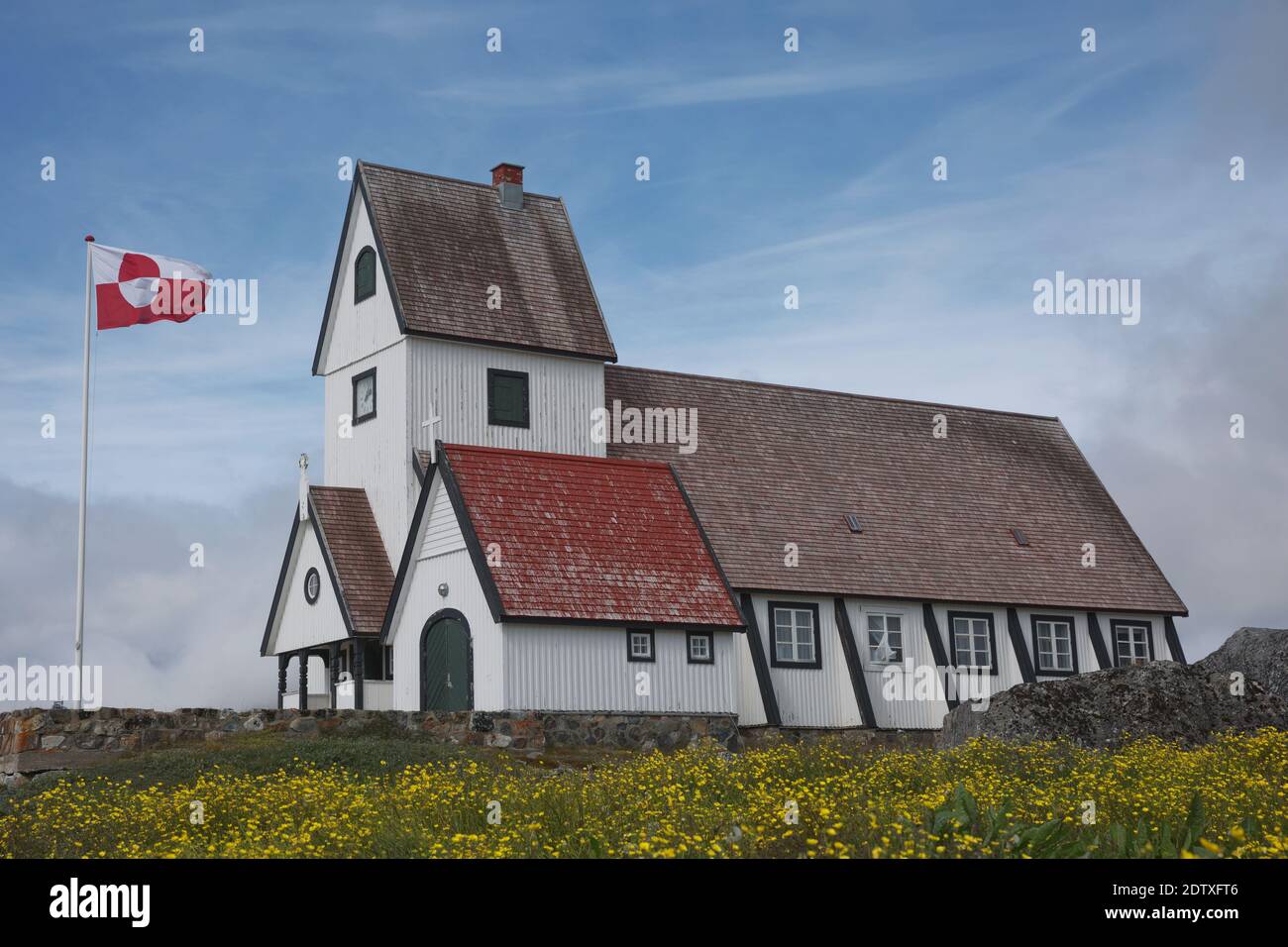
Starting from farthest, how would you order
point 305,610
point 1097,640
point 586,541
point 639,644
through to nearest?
1. point 1097,640
2. point 305,610
3. point 586,541
4. point 639,644

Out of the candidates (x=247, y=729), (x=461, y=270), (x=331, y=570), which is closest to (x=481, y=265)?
(x=461, y=270)

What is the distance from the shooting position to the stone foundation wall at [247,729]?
2400cm

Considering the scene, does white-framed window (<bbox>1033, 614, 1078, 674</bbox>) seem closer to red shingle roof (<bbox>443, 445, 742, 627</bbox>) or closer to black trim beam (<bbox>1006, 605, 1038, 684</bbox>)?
black trim beam (<bbox>1006, 605, 1038, 684</bbox>)

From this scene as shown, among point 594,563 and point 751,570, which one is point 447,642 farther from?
point 751,570

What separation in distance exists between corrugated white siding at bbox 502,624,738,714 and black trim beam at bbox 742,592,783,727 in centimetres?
250

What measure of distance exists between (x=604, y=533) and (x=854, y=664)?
25.2 feet

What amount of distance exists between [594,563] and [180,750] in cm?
1005

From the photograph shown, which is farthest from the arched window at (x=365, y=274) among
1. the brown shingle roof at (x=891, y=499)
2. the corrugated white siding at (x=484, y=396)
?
the brown shingle roof at (x=891, y=499)

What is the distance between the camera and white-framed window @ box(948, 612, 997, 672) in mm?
37938

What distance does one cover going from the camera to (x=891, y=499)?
40.3 m

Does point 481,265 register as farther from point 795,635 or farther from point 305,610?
point 795,635

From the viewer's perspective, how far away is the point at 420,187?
38.2m

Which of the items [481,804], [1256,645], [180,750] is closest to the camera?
[481,804]
